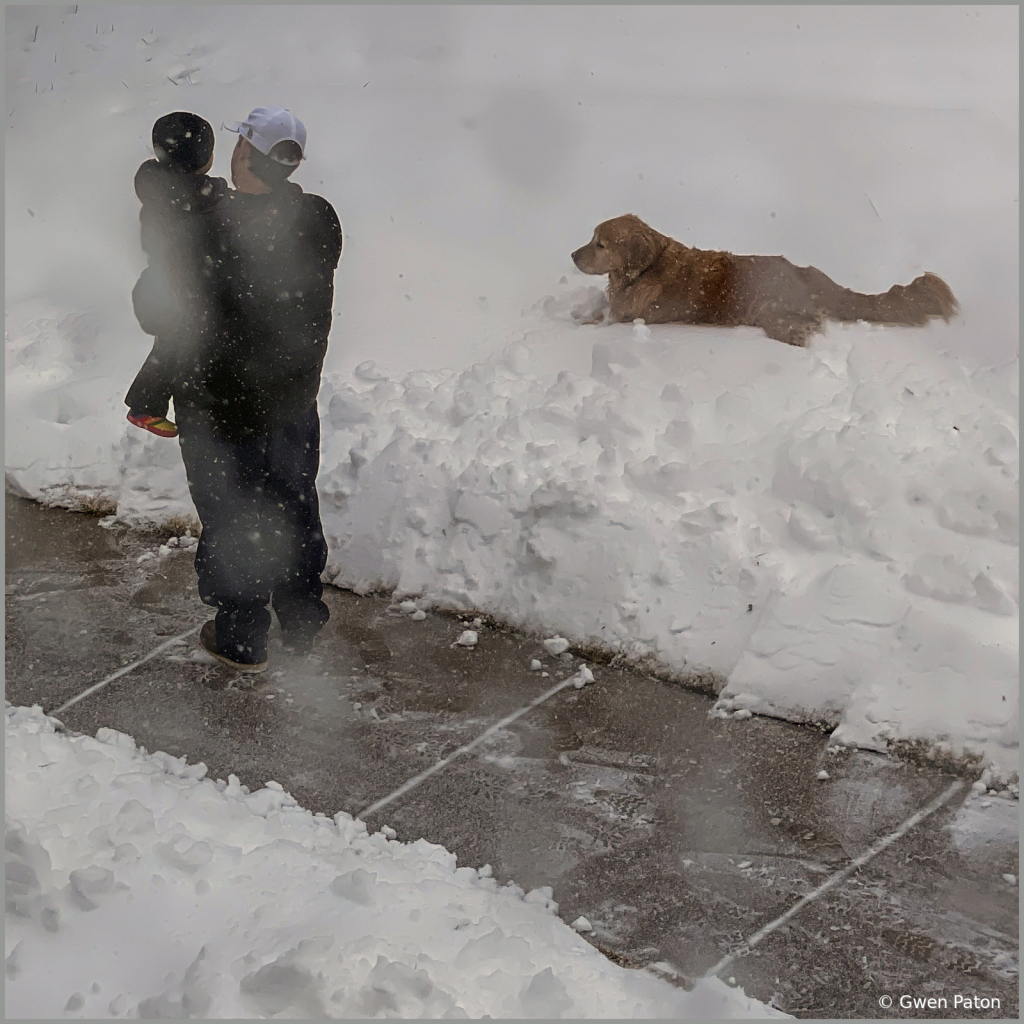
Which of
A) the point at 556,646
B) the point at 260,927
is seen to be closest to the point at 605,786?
the point at 556,646

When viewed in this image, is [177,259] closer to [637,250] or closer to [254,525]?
[254,525]

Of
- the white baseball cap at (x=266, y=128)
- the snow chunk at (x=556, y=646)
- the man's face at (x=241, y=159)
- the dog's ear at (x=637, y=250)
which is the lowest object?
the snow chunk at (x=556, y=646)

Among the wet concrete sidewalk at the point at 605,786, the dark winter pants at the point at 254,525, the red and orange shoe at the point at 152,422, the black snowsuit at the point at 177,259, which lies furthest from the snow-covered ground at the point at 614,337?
the black snowsuit at the point at 177,259

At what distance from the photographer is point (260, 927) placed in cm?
296

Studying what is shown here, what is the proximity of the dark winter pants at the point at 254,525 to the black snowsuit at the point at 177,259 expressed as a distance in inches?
11.1

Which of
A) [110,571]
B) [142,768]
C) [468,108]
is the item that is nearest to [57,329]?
[110,571]

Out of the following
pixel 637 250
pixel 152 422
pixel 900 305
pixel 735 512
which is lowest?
pixel 735 512

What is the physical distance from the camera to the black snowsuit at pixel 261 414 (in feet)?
13.3

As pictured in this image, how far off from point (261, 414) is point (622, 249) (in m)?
2.45

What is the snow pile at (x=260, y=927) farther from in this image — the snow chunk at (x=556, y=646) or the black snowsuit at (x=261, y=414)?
the snow chunk at (x=556, y=646)

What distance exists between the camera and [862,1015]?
2.93m

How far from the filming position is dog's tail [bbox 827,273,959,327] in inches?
233

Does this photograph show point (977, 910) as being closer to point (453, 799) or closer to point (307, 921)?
point (453, 799)

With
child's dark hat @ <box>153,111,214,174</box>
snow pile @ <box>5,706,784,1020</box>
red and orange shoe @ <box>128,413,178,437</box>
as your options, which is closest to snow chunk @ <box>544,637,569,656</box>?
snow pile @ <box>5,706,784,1020</box>
